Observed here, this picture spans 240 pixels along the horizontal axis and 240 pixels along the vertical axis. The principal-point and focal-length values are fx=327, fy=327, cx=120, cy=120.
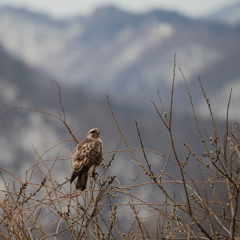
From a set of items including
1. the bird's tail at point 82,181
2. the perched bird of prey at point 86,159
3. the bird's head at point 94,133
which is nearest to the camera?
the bird's tail at point 82,181

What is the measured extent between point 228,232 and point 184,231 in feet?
1.66

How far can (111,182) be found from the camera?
381 cm

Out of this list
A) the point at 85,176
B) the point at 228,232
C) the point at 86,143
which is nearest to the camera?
the point at 228,232

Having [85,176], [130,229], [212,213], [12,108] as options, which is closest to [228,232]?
[212,213]

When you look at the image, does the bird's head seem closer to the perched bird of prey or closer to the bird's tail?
the perched bird of prey

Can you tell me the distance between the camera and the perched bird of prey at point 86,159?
18.2 feet

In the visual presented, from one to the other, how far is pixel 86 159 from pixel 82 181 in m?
0.54

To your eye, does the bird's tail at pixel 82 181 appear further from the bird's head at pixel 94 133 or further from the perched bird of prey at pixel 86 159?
the bird's head at pixel 94 133

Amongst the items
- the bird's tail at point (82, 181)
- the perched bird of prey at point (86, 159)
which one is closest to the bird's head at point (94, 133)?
the perched bird of prey at point (86, 159)

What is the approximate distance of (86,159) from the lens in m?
5.89

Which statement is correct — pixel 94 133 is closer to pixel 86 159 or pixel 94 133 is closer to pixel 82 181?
pixel 86 159

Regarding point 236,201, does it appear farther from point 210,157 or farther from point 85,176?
point 85,176

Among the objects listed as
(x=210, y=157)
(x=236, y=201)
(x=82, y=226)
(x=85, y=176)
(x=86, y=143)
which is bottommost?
(x=82, y=226)

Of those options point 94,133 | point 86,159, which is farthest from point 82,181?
point 94,133
